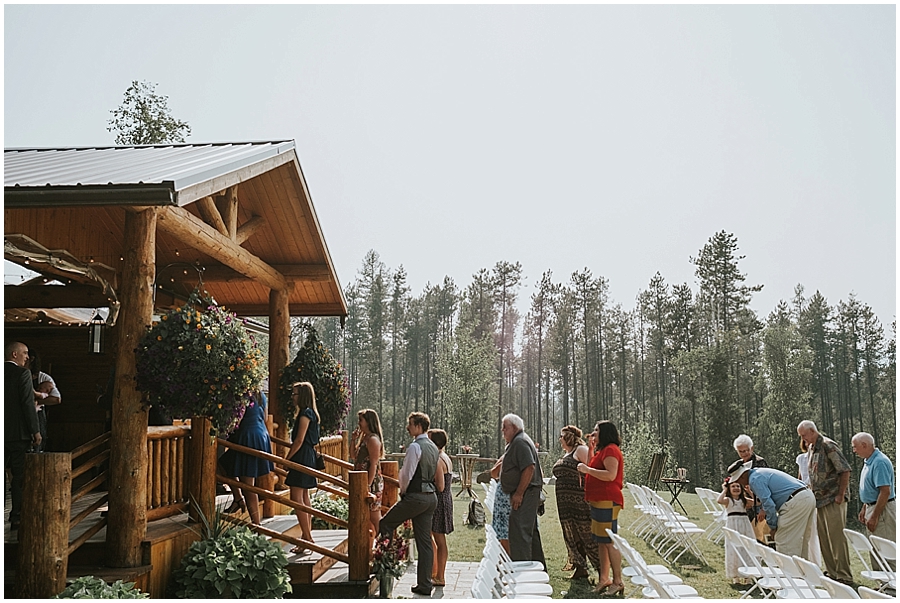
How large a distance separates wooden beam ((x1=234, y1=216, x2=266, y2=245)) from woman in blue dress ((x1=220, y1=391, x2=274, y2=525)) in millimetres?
1957

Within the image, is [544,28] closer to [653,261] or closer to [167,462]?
[167,462]

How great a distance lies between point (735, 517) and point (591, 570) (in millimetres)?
1771

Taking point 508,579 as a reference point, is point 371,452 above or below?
above

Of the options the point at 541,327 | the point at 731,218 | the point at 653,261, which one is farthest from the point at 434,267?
the point at 731,218

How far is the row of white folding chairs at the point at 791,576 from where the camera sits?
514 centimetres

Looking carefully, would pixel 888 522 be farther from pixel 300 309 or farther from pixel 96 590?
pixel 300 309

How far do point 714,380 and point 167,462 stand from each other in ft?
87.1

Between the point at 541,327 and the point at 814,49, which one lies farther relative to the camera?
the point at 541,327

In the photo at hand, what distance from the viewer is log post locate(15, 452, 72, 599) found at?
5.24 meters

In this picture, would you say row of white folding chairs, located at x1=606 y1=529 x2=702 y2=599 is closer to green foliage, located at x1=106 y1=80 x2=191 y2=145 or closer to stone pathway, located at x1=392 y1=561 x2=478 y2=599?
stone pathway, located at x1=392 y1=561 x2=478 y2=599

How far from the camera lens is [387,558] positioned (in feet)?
25.0

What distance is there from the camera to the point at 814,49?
14.5 meters

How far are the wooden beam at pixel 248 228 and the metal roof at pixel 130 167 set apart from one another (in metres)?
0.91

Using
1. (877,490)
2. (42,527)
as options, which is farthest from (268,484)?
(877,490)
